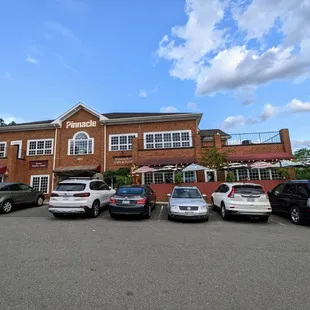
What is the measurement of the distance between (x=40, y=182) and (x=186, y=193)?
58.3 ft

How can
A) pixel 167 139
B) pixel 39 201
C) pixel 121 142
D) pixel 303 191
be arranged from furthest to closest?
1. pixel 121 142
2. pixel 167 139
3. pixel 39 201
4. pixel 303 191

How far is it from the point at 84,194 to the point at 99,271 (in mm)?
6133

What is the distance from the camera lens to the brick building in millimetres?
20078

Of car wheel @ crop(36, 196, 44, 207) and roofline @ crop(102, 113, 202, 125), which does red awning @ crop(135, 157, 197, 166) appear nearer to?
roofline @ crop(102, 113, 202, 125)

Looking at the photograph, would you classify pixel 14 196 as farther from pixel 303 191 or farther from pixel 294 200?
pixel 303 191

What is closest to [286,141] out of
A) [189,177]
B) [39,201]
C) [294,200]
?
[189,177]

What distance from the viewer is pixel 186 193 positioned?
434 inches

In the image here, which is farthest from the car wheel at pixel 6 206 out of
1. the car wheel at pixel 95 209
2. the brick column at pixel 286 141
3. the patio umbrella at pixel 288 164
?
the brick column at pixel 286 141

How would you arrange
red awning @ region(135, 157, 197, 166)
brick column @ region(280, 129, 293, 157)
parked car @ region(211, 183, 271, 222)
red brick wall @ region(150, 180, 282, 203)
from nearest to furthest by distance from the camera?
1. parked car @ region(211, 183, 271, 222)
2. red brick wall @ region(150, 180, 282, 203)
3. red awning @ region(135, 157, 197, 166)
4. brick column @ region(280, 129, 293, 157)

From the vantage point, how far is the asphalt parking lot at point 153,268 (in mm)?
3320

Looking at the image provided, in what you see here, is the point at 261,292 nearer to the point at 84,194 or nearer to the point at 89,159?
the point at 84,194

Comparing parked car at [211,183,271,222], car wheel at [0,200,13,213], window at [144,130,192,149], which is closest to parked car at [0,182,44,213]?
car wheel at [0,200,13,213]

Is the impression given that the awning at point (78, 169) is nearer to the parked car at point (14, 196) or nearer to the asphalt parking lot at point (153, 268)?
the parked car at point (14, 196)

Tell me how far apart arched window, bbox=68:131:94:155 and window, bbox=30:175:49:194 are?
3592 mm
